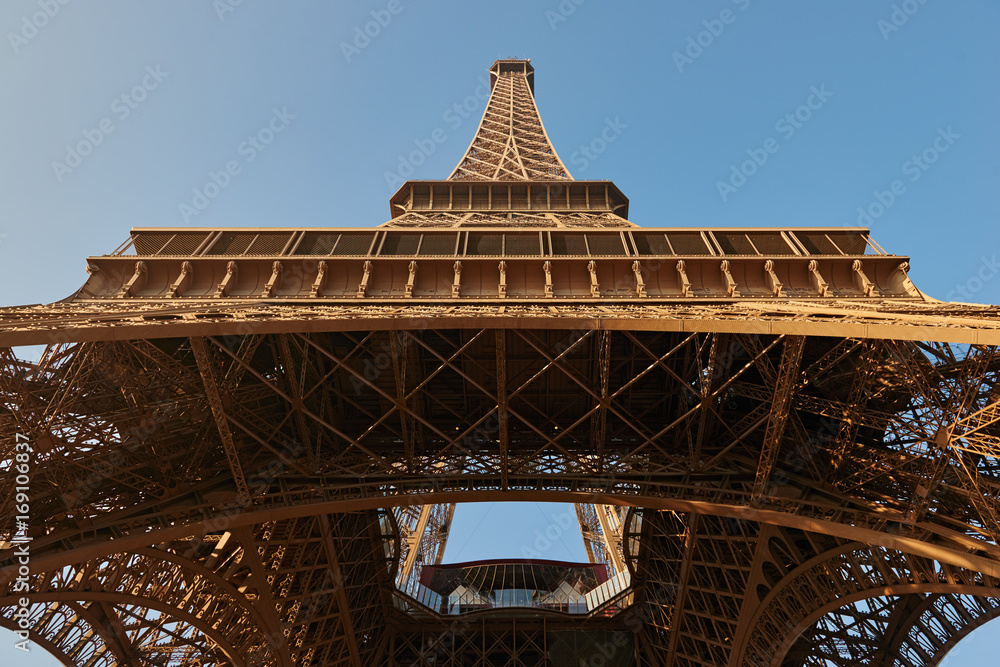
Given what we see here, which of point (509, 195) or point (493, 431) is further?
point (509, 195)

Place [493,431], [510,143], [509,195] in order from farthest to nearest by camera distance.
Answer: [510,143] < [509,195] < [493,431]

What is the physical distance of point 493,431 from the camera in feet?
56.0

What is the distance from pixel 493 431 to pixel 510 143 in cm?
3516

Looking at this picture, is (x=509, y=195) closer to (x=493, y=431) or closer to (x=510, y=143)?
(x=510, y=143)

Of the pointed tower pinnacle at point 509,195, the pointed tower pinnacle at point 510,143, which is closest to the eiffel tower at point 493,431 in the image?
the pointed tower pinnacle at point 509,195

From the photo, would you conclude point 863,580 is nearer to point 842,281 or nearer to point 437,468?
point 842,281

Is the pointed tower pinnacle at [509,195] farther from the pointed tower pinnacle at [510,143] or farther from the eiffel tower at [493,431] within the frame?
the eiffel tower at [493,431]

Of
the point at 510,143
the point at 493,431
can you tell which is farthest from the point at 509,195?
the point at 493,431

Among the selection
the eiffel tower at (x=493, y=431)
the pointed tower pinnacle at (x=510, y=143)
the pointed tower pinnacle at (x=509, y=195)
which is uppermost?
the pointed tower pinnacle at (x=510, y=143)

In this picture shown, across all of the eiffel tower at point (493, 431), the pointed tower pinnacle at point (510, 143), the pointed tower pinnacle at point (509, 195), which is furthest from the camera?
the pointed tower pinnacle at point (510, 143)

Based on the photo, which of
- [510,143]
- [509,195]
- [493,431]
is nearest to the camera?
[493,431]

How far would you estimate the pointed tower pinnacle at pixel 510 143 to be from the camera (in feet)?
133

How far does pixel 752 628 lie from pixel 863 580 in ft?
16.3

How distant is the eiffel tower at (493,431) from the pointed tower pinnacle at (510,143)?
20.3 m
